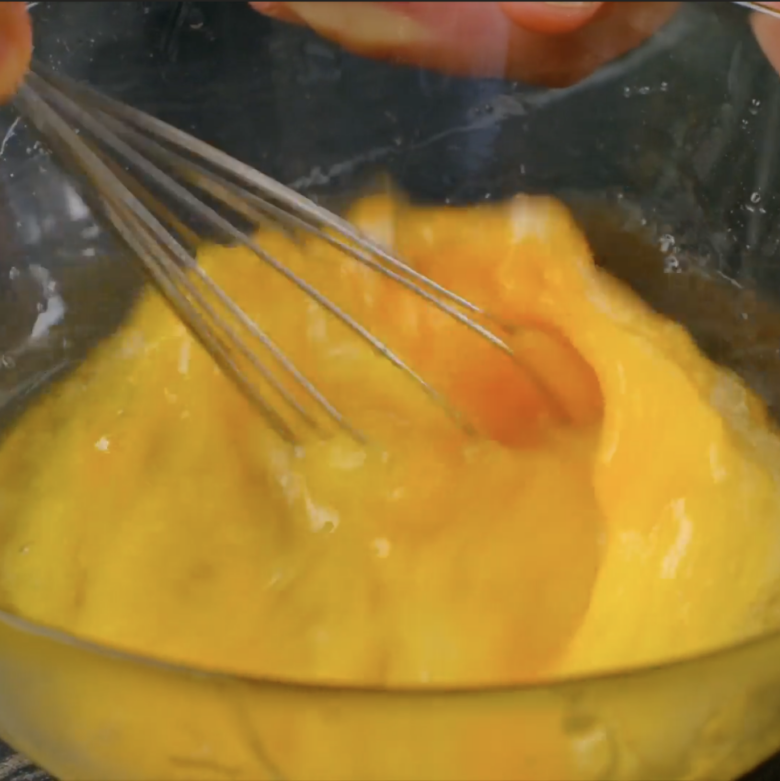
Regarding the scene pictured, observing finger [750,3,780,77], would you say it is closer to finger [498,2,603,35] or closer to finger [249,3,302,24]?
finger [498,2,603,35]

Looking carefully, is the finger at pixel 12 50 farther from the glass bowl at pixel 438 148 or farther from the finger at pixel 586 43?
the finger at pixel 586 43

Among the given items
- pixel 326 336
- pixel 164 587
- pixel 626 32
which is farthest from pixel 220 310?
pixel 626 32

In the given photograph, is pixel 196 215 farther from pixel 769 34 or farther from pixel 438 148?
pixel 769 34

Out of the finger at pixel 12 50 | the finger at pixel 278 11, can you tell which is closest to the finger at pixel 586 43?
the finger at pixel 278 11

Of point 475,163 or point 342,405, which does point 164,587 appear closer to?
point 342,405

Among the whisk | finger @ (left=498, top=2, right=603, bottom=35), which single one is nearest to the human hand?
finger @ (left=498, top=2, right=603, bottom=35)

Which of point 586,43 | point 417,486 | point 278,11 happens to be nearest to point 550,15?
point 586,43
